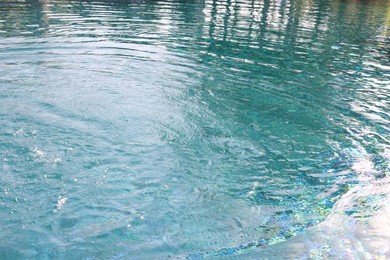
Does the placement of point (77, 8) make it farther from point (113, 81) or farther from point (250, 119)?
point (250, 119)

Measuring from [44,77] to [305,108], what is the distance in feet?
27.0

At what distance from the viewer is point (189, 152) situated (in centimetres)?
741

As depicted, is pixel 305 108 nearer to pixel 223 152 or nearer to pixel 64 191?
pixel 223 152

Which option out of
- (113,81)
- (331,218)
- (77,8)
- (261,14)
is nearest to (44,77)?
(113,81)

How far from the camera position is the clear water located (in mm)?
5230

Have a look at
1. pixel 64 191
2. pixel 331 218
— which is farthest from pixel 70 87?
pixel 331 218

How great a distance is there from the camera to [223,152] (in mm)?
7480

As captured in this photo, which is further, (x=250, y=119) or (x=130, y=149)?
(x=250, y=119)

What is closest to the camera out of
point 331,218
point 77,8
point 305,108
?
point 331,218

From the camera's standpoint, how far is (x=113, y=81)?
11.4 metres

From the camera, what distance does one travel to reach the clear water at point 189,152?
206 inches

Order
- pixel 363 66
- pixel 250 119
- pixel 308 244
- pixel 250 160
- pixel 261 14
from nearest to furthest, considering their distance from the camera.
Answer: pixel 308 244 < pixel 250 160 < pixel 250 119 < pixel 363 66 < pixel 261 14

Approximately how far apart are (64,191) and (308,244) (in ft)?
13.3

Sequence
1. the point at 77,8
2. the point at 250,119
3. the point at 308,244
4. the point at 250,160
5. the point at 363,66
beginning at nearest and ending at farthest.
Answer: the point at 308,244, the point at 250,160, the point at 250,119, the point at 363,66, the point at 77,8
